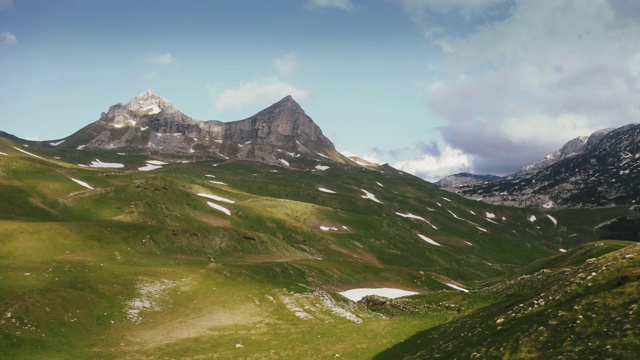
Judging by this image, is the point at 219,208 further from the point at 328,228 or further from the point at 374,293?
the point at 374,293

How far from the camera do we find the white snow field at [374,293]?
84231mm

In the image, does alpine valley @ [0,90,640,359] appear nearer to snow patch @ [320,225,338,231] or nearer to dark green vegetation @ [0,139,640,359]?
dark green vegetation @ [0,139,640,359]

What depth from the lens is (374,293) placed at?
294ft

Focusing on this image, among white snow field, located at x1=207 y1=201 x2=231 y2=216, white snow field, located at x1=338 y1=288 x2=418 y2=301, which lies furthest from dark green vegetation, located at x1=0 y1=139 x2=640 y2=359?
white snow field, located at x1=207 y1=201 x2=231 y2=216

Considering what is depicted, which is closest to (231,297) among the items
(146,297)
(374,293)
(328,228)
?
(146,297)

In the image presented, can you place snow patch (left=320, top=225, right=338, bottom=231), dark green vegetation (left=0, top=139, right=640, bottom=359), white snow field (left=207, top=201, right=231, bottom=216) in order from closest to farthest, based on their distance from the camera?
dark green vegetation (left=0, top=139, right=640, bottom=359) → white snow field (left=207, top=201, right=231, bottom=216) → snow patch (left=320, top=225, right=338, bottom=231)

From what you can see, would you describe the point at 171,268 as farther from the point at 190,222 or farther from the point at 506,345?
the point at 506,345

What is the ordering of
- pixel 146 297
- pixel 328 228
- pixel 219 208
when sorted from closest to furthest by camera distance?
1. pixel 146 297
2. pixel 219 208
3. pixel 328 228

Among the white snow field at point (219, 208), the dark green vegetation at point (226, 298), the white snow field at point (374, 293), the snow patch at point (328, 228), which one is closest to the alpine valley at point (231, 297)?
the dark green vegetation at point (226, 298)

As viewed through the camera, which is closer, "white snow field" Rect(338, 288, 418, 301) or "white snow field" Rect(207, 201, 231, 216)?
"white snow field" Rect(338, 288, 418, 301)

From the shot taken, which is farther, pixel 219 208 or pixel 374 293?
pixel 219 208

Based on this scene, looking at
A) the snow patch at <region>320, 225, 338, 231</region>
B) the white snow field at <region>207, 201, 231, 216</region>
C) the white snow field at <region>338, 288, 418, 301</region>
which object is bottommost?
the white snow field at <region>338, 288, 418, 301</region>

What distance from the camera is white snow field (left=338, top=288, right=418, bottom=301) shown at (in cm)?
8423

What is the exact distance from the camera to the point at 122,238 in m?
82.3
